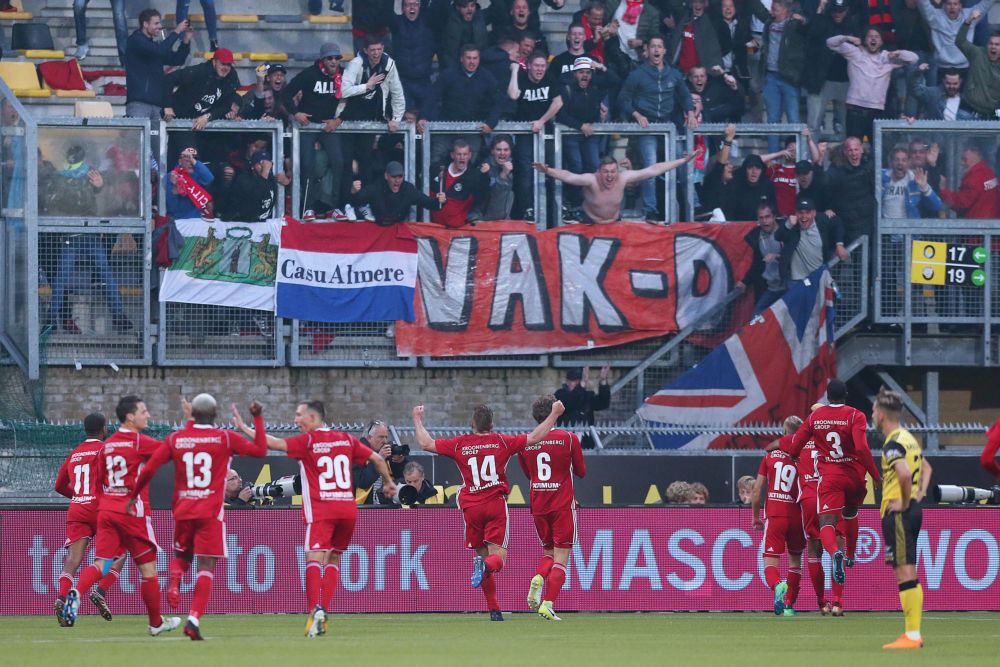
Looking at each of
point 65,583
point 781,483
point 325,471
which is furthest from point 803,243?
point 65,583

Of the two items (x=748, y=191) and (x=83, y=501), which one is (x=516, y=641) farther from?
(x=748, y=191)

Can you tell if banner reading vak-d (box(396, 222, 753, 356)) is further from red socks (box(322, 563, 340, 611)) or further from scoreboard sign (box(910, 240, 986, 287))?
red socks (box(322, 563, 340, 611))

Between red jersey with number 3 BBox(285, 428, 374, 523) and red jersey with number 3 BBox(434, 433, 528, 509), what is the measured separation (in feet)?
6.41

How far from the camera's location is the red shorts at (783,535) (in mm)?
17016

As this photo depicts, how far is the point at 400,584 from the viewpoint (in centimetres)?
1823

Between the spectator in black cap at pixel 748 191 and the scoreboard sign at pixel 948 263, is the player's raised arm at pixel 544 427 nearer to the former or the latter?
the spectator in black cap at pixel 748 191

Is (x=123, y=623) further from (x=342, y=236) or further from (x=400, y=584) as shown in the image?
(x=342, y=236)

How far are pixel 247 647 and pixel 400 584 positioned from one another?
5.85 meters

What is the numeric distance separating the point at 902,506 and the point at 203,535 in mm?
5110

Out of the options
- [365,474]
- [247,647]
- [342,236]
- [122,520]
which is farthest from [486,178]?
[247,647]

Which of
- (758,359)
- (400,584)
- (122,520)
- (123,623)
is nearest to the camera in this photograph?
(122,520)

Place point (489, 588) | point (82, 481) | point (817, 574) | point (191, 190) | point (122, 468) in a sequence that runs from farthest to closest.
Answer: point (191, 190), point (817, 574), point (489, 588), point (82, 481), point (122, 468)

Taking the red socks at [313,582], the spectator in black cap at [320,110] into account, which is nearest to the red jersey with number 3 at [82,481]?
the red socks at [313,582]

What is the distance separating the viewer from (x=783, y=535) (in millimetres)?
17078
